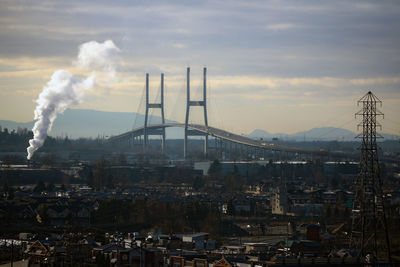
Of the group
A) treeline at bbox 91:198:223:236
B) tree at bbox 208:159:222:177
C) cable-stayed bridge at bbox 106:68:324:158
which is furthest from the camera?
cable-stayed bridge at bbox 106:68:324:158

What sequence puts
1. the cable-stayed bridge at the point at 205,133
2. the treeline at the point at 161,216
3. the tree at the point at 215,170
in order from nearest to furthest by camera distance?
the treeline at the point at 161,216 → the tree at the point at 215,170 → the cable-stayed bridge at the point at 205,133

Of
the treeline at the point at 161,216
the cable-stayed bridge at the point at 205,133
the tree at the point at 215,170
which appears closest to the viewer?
the treeline at the point at 161,216

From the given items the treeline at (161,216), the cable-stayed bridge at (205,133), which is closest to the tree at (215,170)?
the cable-stayed bridge at (205,133)

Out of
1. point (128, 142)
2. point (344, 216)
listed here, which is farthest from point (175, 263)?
point (128, 142)

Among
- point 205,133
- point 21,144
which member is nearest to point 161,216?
point 205,133

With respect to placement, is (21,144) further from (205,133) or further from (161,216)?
(161,216)

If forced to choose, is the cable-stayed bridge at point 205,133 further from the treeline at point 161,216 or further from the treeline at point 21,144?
the treeline at point 161,216

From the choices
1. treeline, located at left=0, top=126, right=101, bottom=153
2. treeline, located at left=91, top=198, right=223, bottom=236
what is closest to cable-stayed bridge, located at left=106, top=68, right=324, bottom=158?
treeline, located at left=0, top=126, right=101, bottom=153

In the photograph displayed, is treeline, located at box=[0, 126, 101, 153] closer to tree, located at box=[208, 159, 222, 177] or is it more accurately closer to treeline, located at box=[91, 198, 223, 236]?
tree, located at box=[208, 159, 222, 177]

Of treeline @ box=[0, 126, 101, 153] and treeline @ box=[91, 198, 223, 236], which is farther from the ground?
treeline @ box=[0, 126, 101, 153]

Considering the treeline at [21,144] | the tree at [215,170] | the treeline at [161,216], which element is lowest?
the treeline at [161,216]

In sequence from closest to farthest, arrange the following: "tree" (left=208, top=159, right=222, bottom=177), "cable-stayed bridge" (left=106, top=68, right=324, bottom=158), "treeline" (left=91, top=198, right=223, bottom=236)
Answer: "treeline" (left=91, top=198, right=223, bottom=236), "tree" (left=208, top=159, right=222, bottom=177), "cable-stayed bridge" (left=106, top=68, right=324, bottom=158)

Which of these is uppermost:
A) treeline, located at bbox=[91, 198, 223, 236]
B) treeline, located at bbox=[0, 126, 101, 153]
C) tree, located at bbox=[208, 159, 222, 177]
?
treeline, located at bbox=[0, 126, 101, 153]
